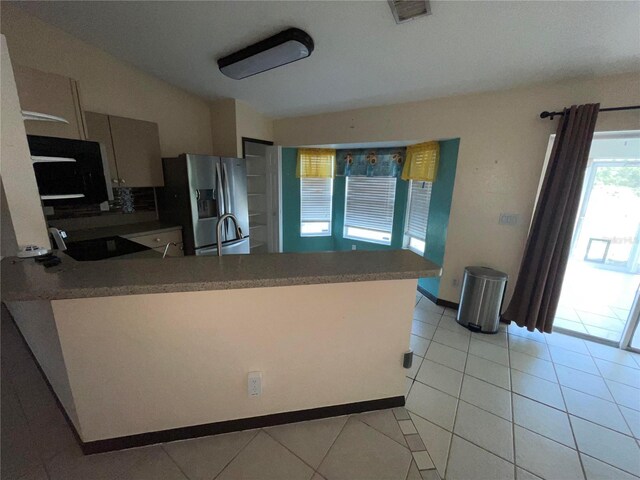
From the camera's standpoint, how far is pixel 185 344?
117 centimetres

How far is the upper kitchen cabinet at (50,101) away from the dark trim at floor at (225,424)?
6.06 feet

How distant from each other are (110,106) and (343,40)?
2550mm

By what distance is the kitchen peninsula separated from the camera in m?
1.03

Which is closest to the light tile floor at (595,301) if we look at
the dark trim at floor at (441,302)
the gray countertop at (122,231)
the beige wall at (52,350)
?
the dark trim at floor at (441,302)

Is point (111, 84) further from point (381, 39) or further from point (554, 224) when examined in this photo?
point (554, 224)

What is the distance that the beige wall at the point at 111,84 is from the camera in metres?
2.03

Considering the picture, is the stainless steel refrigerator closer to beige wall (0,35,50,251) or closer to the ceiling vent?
beige wall (0,35,50,251)

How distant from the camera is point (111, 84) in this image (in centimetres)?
256

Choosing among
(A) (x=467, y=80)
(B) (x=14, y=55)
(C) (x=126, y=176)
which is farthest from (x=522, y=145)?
(B) (x=14, y=55)

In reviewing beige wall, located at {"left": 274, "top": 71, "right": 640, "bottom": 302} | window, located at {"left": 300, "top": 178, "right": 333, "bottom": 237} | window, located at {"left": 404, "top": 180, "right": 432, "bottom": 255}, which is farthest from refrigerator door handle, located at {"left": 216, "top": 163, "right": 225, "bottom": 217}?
window, located at {"left": 404, "top": 180, "right": 432, "bottom": 255}

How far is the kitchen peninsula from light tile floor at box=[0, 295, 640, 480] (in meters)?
0.10

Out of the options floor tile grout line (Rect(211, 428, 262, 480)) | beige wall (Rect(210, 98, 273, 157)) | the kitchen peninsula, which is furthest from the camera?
beige wall (Rect(210, 98, 273, 157))

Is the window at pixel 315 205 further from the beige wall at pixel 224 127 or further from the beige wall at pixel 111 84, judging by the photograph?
the beige wall at pixel 111 84

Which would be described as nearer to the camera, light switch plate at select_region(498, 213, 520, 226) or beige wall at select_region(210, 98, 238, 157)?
light switch plate at select_region(498, 213, 520, 226)
